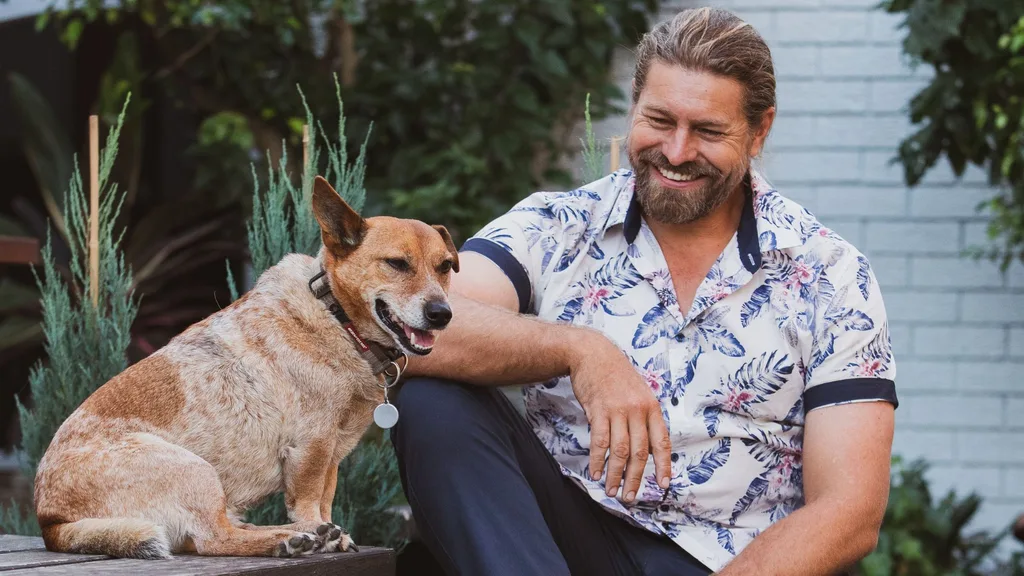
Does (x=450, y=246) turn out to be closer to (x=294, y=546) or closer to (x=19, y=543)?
(x=294, y=546)

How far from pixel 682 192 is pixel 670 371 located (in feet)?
1.18

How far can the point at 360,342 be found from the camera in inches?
81.3

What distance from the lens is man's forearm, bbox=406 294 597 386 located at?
2.11 meters

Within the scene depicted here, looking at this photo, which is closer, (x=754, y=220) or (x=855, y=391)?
(x=855, y=391)

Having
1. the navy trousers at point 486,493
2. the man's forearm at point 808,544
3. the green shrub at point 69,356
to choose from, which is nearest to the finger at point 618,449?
the navy trousers at point 486,493

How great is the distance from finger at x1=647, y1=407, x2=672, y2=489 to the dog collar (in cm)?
46

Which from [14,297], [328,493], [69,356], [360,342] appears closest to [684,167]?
[360,342]

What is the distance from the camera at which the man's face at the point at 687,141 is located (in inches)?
90.9

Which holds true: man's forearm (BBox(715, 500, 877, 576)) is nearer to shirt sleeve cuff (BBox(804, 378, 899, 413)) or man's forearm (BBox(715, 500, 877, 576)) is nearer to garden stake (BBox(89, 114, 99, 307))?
shirt sleeve cuff (BBox(804, 378, 899, 413))

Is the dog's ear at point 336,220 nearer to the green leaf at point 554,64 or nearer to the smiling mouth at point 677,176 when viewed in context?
the smiling mouth at point 677,176

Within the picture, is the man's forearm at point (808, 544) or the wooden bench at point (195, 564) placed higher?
the wooden bench at point (195, 564)

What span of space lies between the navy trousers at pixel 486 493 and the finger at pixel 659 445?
0.24 meters

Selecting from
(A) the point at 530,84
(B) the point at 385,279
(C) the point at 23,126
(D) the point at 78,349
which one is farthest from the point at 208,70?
(B) the point at 385,279

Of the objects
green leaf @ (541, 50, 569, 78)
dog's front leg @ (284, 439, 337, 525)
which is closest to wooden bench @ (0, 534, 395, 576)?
dog's front leg @ (284, 439, 337, 525)
